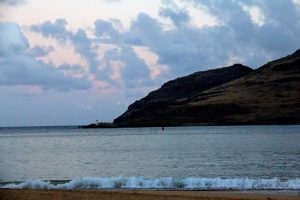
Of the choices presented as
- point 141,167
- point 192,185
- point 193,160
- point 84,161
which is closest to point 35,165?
point 84,161

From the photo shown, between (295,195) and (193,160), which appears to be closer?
(295,195)

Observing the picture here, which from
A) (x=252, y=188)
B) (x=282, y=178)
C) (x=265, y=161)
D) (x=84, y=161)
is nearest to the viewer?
(x=252, y=188)

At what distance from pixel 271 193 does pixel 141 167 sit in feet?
90.0

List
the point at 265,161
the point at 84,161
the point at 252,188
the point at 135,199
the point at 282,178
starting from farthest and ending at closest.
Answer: the point at 84,161 < the point at 265,161 < the point at 282,178 < the point at 252,188 < the point at 135,199

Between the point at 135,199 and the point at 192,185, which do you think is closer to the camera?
the point at 135,199

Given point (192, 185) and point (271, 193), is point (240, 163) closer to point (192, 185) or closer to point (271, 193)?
point (192, 185)

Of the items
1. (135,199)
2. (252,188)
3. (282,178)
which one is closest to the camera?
(135,199)

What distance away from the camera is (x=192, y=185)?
40500mm

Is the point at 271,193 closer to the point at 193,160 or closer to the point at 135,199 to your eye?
the point at 135,199

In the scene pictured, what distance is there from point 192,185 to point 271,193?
744cm

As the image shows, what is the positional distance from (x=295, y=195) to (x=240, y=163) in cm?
3063

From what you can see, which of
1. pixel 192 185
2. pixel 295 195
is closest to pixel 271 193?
pixel 295 195

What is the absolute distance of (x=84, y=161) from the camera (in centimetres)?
7219

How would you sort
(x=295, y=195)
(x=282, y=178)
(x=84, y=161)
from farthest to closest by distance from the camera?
1. (x=84, y=161)
2. (x=282, y=178)
3. (x=295, y=195)
